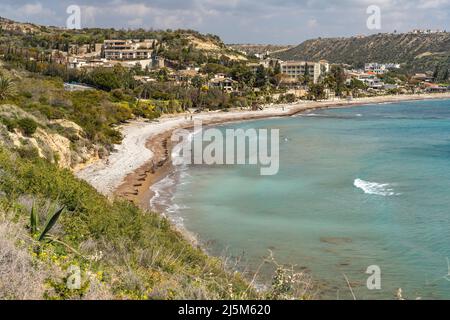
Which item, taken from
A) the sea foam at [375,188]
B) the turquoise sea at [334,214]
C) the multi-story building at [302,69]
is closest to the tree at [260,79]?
the multi-story building at [302,69]

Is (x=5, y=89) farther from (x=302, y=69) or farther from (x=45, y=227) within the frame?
(x=302, y=69)

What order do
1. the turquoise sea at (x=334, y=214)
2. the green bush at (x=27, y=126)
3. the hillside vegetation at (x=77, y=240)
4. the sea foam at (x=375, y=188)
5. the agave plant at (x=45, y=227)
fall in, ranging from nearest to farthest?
the hillside vegetation at (x=77, y=240)
the agave plant at (x=45, y=227)
the turquoise sea at (x=334, y=214)
the sea foam at (x=375, y=188)
the green bush at (x=27, y=126)

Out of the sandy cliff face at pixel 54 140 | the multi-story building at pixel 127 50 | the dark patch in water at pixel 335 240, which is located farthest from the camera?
the multi-story building at pixel 127 50

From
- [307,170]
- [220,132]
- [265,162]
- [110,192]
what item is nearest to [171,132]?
[220,132]

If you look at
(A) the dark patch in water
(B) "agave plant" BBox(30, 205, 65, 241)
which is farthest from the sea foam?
(B) "agave plant" BBox(30, 205, 65, 241)

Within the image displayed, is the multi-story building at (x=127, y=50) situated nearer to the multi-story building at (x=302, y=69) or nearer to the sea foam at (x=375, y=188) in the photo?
the multi-story building at (x=302, y=69)

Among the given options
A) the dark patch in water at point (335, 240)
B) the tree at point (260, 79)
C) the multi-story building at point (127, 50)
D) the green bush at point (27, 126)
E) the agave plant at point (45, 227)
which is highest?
the multi-story building at point (127, 50)

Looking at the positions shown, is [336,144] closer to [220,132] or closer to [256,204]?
[220,132]
